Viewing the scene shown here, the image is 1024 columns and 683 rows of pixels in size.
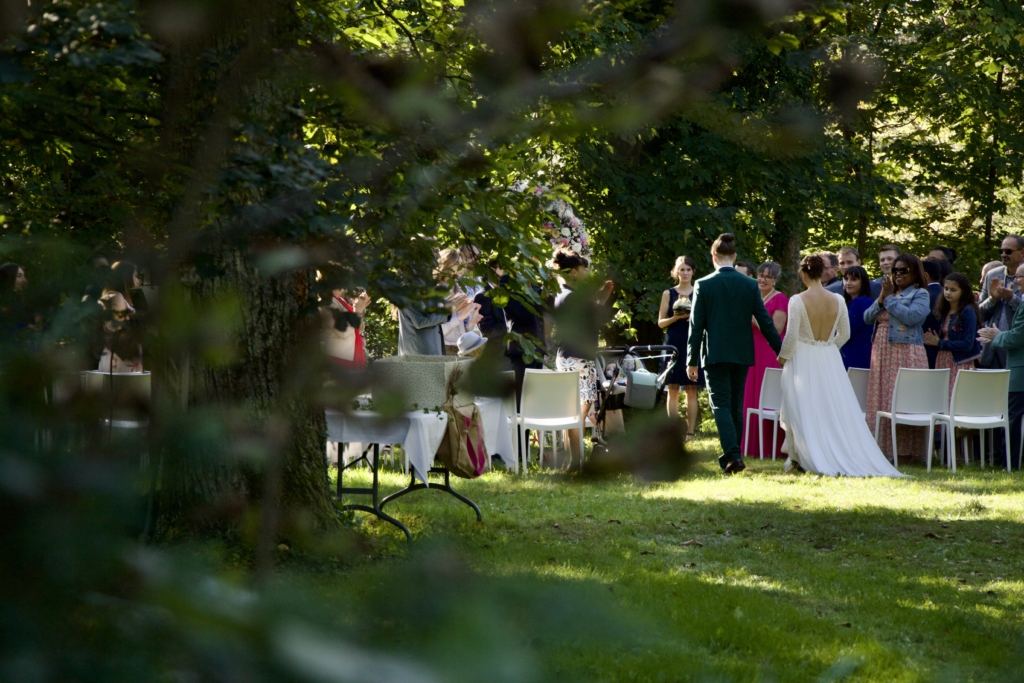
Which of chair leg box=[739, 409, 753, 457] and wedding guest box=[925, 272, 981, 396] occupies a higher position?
wedding guest box=[925, 272, 981, 396]

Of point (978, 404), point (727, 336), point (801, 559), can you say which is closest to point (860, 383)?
point (978, 404)

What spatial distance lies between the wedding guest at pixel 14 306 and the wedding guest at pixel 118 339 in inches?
2.5

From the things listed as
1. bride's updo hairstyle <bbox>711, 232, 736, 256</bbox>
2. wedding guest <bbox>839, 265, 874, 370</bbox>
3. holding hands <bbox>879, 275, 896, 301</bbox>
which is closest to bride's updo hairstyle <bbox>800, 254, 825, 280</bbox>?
bride's updo hairstyle <bbox>711, 232, 736, 256</bbox>

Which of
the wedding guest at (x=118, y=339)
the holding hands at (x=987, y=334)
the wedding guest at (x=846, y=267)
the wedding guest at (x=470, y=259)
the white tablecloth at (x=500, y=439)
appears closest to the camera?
the wedding guest at (x=118, y=339)

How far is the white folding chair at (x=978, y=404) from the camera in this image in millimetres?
10586

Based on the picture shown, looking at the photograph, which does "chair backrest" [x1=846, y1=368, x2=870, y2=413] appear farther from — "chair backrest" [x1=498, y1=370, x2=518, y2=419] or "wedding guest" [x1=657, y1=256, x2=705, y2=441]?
"chair backrest" [x1=498, y1=370, x2=518, y2=419]

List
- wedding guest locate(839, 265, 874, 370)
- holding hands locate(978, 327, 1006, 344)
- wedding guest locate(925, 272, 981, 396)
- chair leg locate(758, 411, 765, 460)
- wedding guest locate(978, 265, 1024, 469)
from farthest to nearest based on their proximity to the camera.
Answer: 1. wedding guest locate(839, 265, 874, 370)
2. chair leg locate(758, 411, 765, 460)
3. holding hands locate(978, 327, 1006, 344)
4. wedding guest locate(925, 272, 981, 396)
5. wedding guest locate(978, 265, 1024, 469)

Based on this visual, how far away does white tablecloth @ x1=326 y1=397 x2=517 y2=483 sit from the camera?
85cm

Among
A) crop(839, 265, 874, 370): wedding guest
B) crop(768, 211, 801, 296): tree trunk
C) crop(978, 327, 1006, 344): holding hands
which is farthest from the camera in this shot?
crop(768, 211, 801, 296): tree trunk

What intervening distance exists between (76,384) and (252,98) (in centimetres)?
75

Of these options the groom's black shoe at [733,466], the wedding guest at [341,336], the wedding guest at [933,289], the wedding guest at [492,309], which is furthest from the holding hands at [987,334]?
the wedding guest at [341,336]

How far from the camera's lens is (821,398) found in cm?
1035

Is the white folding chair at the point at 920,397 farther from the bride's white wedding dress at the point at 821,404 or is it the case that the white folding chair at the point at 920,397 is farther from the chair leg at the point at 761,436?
the chair leg at the point at 761,436

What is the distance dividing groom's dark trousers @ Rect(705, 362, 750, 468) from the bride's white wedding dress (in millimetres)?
653
